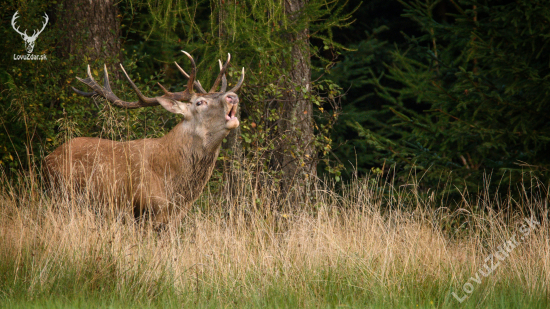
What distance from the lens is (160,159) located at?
6.43 meters

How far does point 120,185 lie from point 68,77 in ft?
8.24

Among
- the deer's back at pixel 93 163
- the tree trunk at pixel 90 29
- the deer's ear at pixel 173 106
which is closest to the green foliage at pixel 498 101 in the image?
the deer's ear at pixel 173 106

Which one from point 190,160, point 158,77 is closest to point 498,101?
point 190,160

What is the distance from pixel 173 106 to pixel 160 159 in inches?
24.1

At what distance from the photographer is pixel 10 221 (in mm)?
5801

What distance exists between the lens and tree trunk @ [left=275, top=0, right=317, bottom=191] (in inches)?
301

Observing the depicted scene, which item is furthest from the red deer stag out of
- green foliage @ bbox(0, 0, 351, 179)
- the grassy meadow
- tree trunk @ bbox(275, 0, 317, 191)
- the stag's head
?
tree trunk @ bbox(275, 0, 317, 191)

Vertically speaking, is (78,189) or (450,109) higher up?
(450,109)

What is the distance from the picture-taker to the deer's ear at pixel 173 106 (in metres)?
6.50

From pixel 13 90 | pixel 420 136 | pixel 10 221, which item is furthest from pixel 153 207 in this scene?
pixel 420 136

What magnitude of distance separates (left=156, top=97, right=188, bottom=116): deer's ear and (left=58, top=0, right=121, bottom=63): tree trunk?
2187mm

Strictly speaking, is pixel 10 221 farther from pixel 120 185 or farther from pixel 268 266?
pixel 268 266

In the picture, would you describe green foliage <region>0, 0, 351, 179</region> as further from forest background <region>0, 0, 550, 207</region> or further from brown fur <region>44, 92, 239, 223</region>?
brown fur <region>44, 92, 239, 223</region>

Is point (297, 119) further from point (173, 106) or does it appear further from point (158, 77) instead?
point (173, 106)
